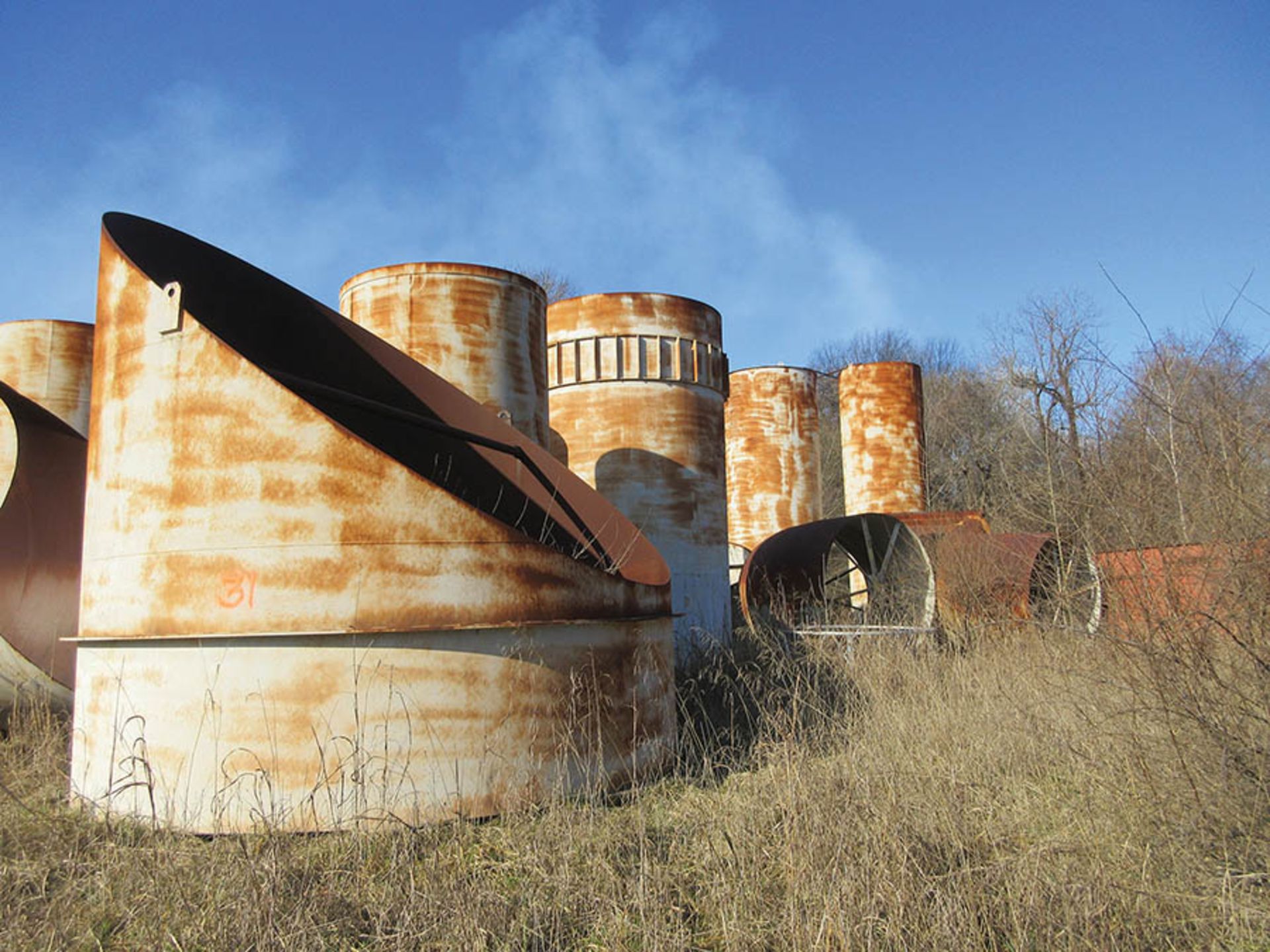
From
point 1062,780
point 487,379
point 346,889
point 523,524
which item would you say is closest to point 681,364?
point 487,379

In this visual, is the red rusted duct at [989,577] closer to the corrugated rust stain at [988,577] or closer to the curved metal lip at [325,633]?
the corrugated rust stain at [988,577]

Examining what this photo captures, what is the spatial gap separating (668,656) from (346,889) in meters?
2.30

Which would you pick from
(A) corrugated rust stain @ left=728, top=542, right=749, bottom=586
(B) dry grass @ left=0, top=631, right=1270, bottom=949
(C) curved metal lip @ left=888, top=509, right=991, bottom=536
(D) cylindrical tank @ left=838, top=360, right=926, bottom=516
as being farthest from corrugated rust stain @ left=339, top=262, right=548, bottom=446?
(D) cylindrical tank @ left=838, top=360, right=926, bottom=516

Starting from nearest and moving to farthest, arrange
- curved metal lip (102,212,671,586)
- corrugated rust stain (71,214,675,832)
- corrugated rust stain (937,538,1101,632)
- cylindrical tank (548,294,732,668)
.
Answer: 1. corrugated rust stain (71,214,675,832)
2. curved metal lip (102,212,671,586)
3. corrugated rust stain (937,538,1101,632)
4. cylindrical tank (548,294,732,668)

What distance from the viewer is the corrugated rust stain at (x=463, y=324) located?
764cm

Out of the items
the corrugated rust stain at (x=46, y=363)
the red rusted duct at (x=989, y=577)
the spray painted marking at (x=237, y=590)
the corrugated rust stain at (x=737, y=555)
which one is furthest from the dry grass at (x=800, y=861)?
the corrugated rust stain at (x=737, y=555)

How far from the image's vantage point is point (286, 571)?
4070 mm

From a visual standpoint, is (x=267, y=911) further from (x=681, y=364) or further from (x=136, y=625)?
(x=681, y=364)

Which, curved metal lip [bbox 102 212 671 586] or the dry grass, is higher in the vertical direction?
curved metal lip [bbox 102 212 671 586]

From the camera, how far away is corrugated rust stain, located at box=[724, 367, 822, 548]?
19.1 meters

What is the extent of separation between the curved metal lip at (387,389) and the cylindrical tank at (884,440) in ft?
45.7

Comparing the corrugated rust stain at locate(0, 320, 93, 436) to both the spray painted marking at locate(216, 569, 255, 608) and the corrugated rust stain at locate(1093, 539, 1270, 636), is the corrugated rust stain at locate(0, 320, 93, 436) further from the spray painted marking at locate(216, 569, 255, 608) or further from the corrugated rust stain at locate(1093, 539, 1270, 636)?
the corrugated rust stain at locate(1093, 539, 1270, 636)

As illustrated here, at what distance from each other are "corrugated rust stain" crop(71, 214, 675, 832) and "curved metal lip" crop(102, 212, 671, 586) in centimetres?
92

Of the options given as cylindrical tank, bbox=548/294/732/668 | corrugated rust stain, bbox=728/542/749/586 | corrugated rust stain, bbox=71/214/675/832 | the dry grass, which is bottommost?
the dry grass
